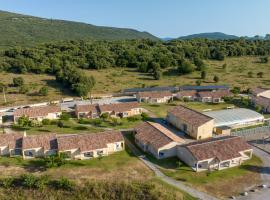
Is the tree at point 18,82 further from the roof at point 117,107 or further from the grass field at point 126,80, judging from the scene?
the roof at point 117,107

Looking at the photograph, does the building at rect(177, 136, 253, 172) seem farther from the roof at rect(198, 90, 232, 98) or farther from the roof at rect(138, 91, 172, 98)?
the roof at rect(138, 91, 172, 98)

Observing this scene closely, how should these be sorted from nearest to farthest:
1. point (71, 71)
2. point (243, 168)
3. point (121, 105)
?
point (243, 168)
point (121, 105)
point (71, 71)

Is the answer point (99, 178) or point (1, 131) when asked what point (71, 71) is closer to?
point (1, 131)

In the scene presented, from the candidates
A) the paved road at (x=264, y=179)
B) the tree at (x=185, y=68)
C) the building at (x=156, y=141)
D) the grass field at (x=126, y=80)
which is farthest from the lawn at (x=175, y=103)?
the tree at (x=185, y=68)

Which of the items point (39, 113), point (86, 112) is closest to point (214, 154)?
point (86, 112)

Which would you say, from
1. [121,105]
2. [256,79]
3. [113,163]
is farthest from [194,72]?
[113,163]

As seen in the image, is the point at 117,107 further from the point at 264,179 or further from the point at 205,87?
the point at 264,179

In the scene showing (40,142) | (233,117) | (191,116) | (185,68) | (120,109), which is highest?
(185,68)
